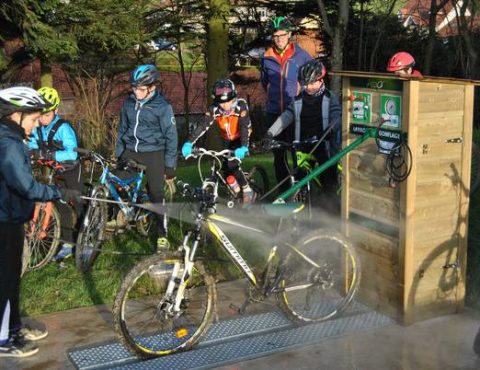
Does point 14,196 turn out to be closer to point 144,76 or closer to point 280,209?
point 280,209

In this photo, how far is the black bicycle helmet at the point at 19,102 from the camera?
4723 mm

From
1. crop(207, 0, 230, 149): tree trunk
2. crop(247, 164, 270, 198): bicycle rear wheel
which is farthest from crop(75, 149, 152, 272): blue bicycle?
crop(207, 0, 230, 149): tree trunk

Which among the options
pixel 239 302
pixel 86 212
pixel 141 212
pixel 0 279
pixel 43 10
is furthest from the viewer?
pixel 43 10

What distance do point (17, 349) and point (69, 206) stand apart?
2389mm

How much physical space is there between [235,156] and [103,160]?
1.58 meters

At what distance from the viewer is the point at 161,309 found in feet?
15.9

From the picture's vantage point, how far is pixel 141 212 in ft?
24.4

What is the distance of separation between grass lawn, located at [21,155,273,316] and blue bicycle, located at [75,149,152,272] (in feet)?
0.49

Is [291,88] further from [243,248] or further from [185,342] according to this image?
[185,342]

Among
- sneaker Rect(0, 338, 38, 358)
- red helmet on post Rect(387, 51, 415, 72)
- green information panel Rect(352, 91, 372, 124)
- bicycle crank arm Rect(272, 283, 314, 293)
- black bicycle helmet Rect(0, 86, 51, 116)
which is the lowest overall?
sneaker Rect(0, 338, 38, 358)

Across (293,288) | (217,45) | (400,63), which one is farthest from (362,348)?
(217,45)

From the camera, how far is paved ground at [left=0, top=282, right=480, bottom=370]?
4656 millimetres

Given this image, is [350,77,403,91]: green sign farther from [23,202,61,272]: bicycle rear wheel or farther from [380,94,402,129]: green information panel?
[23,202,61,272]: bicycle rear wheel

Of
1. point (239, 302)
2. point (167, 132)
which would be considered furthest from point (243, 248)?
point (167, 132)
